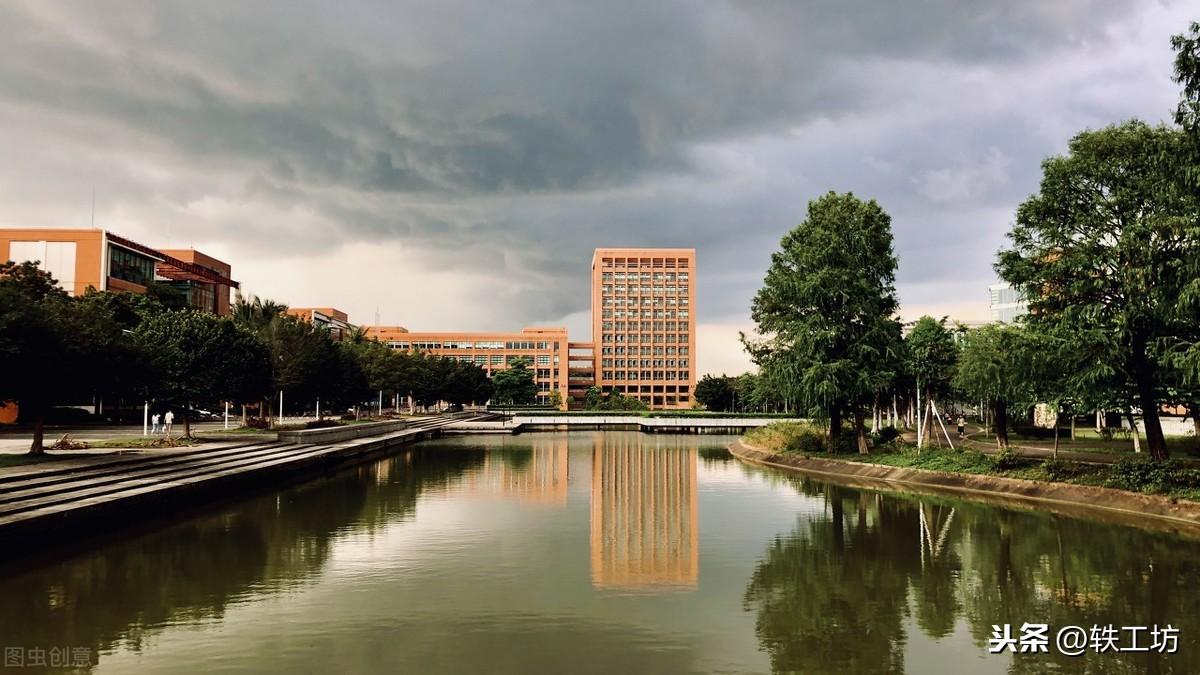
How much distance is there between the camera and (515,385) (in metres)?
164

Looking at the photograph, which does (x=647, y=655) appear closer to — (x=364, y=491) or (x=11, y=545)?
(x=11, y=545)

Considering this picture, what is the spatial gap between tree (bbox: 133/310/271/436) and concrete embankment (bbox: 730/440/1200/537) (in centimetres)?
3470

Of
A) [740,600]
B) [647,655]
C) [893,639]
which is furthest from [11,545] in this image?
[893,639]

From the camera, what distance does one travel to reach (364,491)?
3478 centimetres

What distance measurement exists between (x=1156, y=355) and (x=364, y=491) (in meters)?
31.5

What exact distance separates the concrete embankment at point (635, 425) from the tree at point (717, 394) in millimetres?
31898

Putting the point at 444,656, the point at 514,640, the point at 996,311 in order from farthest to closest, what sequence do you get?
the point at 996,311 → the point at 514,640 → the point at 444,656

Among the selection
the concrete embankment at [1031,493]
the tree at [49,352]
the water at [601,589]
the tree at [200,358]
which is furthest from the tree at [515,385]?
the water at [601,589]

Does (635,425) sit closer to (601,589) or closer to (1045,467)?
(1045,467)

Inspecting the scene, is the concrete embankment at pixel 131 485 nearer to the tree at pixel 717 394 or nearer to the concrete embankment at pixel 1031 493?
the concrete embankment at pixel 1031 493

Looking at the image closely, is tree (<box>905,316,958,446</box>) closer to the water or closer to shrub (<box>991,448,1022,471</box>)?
shrub (<box>991,448,1022,471</box>)

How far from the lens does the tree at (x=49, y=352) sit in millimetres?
28188

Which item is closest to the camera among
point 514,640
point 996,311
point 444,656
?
point 444,656

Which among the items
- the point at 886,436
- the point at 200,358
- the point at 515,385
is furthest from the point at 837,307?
the point at 515,385
